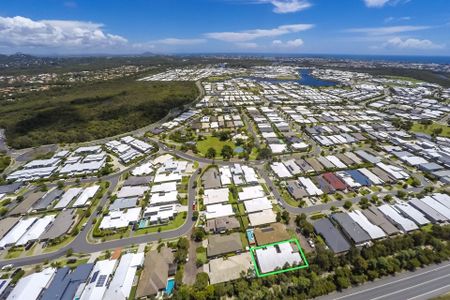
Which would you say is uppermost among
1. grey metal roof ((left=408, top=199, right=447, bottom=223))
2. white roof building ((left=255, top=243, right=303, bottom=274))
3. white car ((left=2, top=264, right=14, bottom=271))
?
grey metal roof ((left=408, top=199, right=447, bottom=223))

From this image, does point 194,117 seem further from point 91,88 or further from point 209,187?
point 91,88

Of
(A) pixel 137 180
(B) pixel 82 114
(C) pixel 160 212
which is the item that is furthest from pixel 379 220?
(B) pixel 82 114

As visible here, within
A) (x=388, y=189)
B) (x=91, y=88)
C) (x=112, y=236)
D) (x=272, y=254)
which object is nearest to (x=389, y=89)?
(x=388, y=189)

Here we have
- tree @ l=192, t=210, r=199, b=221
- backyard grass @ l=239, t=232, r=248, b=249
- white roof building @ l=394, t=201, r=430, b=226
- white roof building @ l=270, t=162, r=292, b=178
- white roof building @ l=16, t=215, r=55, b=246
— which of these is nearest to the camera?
backyard grass @ l=239, t=232, r=248, b=249

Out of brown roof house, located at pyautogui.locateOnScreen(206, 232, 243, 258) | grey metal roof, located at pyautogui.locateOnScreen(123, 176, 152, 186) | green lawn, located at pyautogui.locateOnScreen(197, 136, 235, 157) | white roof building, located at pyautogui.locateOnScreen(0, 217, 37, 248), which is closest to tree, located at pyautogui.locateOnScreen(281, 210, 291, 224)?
brown roof house, located at pyautogui.locateOnScreen(206, 232, 243, 258)

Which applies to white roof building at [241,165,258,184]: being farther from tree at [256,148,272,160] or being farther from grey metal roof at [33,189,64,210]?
grey metal roof at [33,189,64,210]

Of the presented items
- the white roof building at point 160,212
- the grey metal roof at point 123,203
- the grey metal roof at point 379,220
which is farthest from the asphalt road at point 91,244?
the grey metal roof at point 379,220
